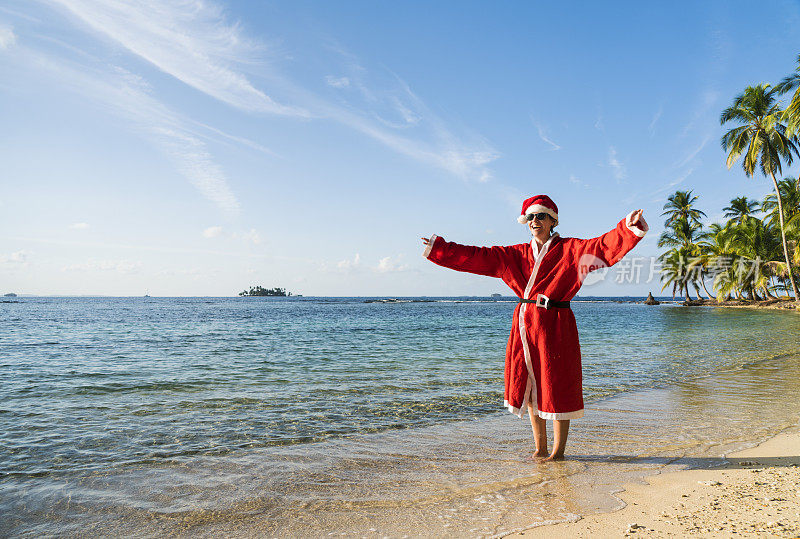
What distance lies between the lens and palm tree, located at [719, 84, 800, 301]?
2716 centimetres

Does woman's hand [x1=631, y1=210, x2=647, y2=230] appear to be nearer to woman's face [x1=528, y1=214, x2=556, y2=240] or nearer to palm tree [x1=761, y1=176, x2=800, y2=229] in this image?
woman's face [x1=528, y1=214, x2=556, y2=240]

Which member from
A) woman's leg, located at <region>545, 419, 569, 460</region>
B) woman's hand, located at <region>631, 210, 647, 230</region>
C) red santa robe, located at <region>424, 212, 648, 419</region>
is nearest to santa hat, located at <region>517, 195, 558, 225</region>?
red santa robe, located at <region>424, 212, 648, 419</region>

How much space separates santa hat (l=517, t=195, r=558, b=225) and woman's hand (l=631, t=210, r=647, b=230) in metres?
0.58

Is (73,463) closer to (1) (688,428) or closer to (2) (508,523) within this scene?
(2) (508,523)

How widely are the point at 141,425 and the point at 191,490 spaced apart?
221 cm

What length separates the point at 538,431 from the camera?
3.60m

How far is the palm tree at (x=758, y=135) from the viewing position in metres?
27.2

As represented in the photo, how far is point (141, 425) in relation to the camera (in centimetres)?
490

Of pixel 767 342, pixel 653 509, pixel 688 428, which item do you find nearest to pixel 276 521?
pixel 653 509

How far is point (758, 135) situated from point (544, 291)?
106ft

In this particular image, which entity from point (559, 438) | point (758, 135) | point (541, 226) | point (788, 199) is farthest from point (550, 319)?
point (788, 199)

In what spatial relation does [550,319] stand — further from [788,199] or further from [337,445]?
[788,199]

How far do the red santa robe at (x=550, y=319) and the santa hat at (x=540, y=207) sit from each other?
0.60ft

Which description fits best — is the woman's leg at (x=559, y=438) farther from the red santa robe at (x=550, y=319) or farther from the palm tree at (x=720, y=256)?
the palm tree at (x=720, y=256)
